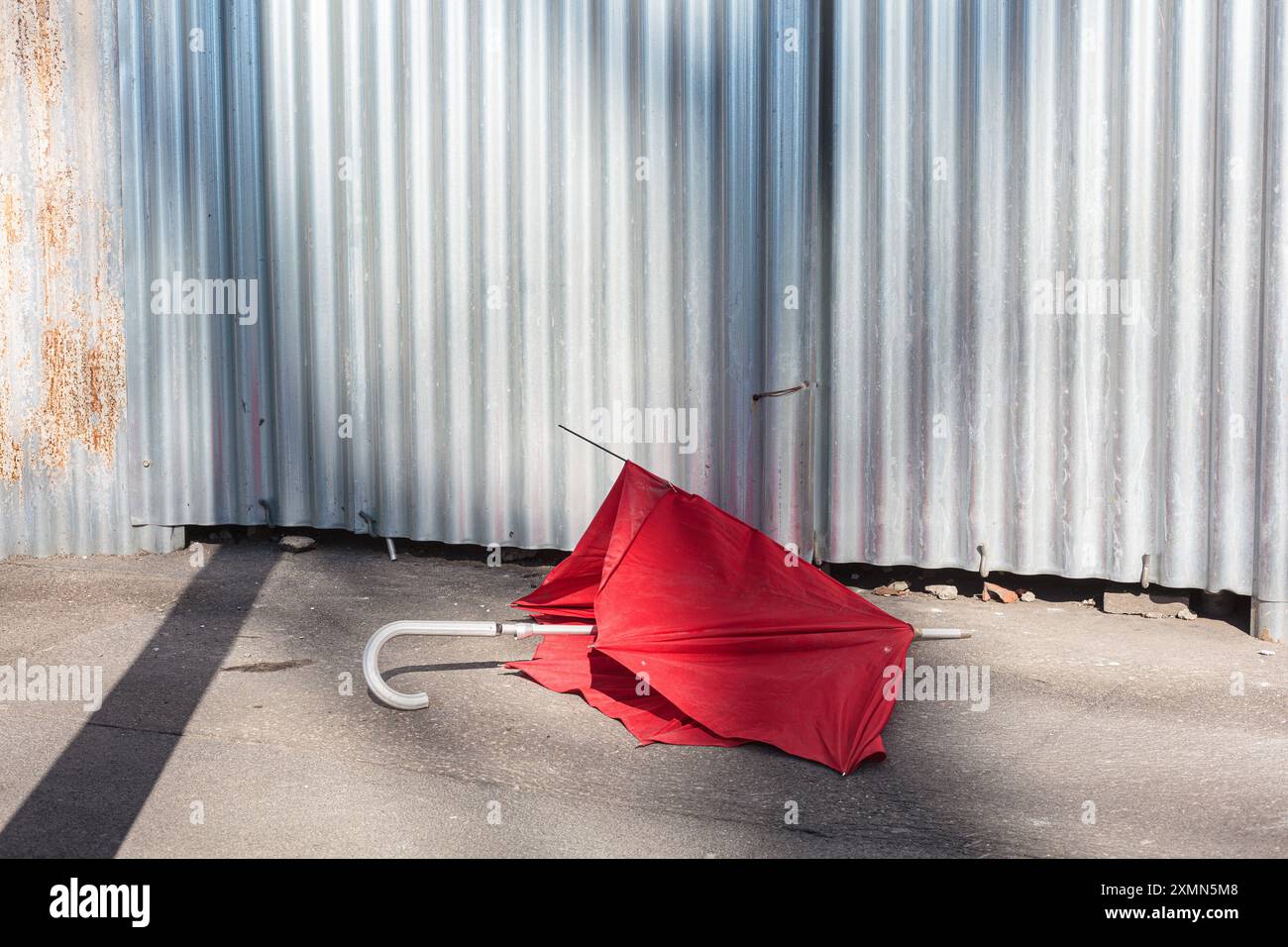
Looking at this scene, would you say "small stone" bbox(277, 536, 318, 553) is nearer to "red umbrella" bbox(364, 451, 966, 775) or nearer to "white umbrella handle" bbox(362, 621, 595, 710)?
"red umbrella" bbox(364, 451, 966, 775)

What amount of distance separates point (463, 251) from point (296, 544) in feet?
5.55

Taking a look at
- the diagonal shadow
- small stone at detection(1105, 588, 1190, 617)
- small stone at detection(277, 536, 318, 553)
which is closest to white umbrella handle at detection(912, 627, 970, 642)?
small stone at detection(1105, 588, 1190, 617)

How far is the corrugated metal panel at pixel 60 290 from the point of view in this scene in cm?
621

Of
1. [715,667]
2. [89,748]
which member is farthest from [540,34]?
[89,748]

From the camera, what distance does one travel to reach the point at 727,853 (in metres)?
3.14

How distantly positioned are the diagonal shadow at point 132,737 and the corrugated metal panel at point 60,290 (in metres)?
1.03

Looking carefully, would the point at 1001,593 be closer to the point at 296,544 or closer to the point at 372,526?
the point at 372,526

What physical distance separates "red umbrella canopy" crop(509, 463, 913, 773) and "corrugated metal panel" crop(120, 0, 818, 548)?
1.22 meters

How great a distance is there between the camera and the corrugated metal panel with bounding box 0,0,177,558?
20.4ft

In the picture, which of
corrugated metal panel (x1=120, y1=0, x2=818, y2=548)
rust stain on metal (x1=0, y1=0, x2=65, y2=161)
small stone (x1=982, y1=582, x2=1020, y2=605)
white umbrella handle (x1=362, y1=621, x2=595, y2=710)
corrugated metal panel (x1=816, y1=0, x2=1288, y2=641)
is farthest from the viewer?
rust stain on metal (x1=0, y1=0, x2=65, y2=161)

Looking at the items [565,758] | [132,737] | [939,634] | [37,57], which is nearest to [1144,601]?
[939,634]

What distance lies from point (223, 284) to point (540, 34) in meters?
2.03

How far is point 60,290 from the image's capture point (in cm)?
630

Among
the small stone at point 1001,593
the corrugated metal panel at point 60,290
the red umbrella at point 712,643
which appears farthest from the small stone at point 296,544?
the small stone at point 1001,593
